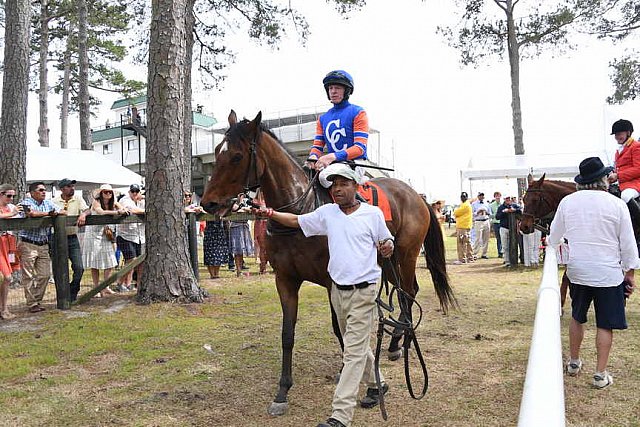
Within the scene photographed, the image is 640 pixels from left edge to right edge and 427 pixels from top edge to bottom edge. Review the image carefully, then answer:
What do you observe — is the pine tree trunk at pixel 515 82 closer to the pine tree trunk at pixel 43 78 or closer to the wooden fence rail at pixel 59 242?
the wooden fence rail at pixel 59 242

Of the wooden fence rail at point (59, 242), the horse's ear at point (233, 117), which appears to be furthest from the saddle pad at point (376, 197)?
the wooden fence rail at point (59, 242)

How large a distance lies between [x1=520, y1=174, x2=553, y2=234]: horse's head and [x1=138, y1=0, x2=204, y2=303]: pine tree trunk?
233 inches

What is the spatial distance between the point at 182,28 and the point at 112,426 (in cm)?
608

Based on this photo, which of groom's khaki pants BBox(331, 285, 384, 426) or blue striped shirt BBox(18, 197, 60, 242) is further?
blue striped shirt BBox(18, 197, 60, 242)

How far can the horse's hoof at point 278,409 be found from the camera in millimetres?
3797

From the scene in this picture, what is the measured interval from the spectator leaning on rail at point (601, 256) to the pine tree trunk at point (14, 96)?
35.0 ft

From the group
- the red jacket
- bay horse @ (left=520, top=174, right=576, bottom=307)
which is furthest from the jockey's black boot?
bay horse @ (left=520, top=174, right=576, bottom=307)

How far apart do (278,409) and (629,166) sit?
556 centimetres

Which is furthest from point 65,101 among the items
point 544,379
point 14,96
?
point 544,379

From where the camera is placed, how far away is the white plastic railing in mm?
1220

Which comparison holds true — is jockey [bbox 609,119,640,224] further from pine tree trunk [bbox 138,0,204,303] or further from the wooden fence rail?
the wooden fence rail

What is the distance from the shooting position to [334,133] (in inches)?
189

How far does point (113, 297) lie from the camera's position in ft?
27.3

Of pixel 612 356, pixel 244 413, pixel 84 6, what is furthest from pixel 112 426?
pixel 84 6
